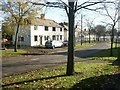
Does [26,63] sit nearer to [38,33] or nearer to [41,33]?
[38,33]

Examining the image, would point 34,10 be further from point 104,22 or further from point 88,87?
point 88,87

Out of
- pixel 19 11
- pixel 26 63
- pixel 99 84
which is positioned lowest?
pixel 26 63

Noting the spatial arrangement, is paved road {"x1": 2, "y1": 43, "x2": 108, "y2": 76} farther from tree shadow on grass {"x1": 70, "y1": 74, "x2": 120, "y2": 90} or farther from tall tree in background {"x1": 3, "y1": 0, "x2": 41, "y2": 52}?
tall tree in background {"x1": 3, "y1": 0, "x2": 41, "y2": 52}

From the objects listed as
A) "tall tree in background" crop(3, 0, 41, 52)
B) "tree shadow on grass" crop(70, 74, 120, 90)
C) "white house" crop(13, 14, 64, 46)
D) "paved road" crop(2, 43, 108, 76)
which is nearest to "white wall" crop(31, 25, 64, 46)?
"white house" crop(13, 14, 64, 46)

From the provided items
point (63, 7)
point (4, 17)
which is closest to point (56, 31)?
point (4, 17)

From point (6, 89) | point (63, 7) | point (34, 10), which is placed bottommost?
point (6, 89)

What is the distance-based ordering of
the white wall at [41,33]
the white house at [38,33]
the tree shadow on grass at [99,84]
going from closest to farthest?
the tree shadow on grass at [99,84] < the white house at [38,33] < the white wall at [41,33]

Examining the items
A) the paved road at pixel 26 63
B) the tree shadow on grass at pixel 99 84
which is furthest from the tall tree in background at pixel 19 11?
the tree shadow on grass at pixel 99 84

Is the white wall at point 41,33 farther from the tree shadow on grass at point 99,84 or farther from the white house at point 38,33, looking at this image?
the tree shadow on grass at point 99,84

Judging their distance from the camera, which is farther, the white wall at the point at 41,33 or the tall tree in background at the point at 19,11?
the white wall at the point at 41,33

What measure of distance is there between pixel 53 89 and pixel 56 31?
62.5 meters

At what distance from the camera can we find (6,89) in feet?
30.5

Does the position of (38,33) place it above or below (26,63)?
above

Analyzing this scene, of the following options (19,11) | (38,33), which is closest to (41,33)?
(38,33)
